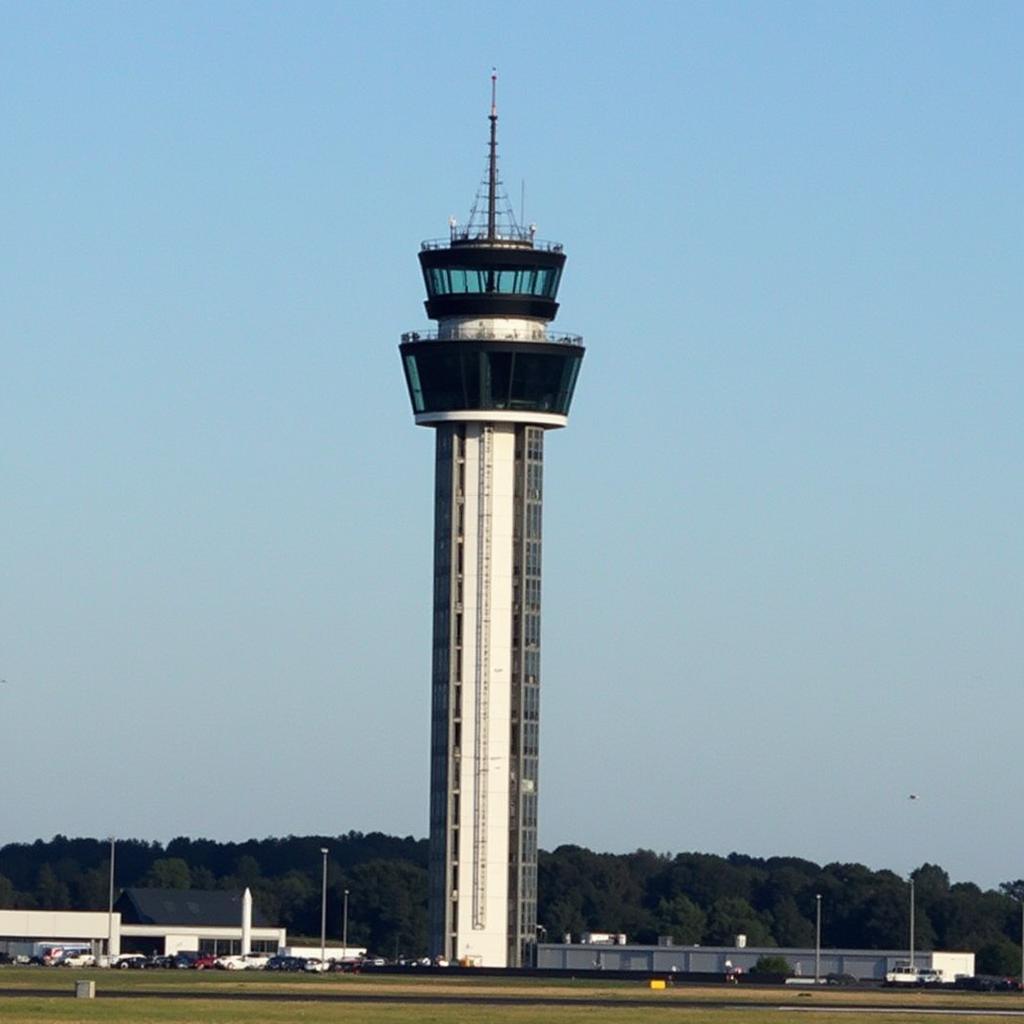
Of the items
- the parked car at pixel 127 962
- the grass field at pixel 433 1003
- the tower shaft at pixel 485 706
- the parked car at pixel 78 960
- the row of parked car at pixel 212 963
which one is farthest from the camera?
the parked car at pixel 78 960

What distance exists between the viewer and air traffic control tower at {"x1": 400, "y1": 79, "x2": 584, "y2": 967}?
165375 mm

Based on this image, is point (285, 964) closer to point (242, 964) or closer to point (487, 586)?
point (242, 964)

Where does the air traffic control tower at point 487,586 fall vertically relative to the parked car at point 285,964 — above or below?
above

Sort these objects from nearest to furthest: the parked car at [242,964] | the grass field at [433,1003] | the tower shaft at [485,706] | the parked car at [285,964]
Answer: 1. the grass field at [433,1003]
2. the tower shaft at [485,706]
3. the parked car at [242,964]
4. the parked car at [285,964]

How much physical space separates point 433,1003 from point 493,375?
236ft

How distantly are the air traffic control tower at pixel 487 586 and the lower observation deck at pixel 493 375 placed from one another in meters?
0.09

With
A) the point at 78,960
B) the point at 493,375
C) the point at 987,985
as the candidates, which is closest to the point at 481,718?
the point at 493,375

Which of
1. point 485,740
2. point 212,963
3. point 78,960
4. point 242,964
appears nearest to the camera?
point 485,740

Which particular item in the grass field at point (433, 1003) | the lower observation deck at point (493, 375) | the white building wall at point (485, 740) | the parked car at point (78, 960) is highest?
the lower observation deck at point (493, 375)

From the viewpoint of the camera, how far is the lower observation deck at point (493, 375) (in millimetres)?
165375

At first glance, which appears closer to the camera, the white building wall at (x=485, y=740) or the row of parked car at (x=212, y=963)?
the row of parked car at (x=212, y=963)

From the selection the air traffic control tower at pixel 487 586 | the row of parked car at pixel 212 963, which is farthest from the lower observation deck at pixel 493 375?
the row of parked car at pixel 212 963

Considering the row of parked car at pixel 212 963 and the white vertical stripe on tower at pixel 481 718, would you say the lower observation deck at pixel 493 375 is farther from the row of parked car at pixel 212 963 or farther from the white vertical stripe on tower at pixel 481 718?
the row of parked car at pixel 212 963

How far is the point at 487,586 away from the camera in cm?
16575
